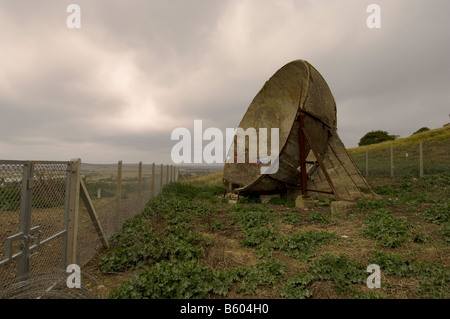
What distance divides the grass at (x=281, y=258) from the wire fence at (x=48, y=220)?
56cm

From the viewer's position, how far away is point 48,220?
3277mm

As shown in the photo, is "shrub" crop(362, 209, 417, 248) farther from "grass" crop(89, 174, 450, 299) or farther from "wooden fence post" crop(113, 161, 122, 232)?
"wooden fence post" crop(113, 161, 122, 232)

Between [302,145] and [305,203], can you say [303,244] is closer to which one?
[305,203]

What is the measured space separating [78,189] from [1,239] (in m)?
1.25

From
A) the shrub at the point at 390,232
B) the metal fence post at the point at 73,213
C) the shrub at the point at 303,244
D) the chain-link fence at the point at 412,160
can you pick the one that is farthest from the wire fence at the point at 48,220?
the chain-link fence at the point at 412,160

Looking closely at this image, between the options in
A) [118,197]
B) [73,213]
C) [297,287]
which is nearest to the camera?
[297,287]

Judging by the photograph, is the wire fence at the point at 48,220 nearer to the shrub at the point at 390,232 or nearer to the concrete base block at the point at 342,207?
the shrub at the point at 390,232

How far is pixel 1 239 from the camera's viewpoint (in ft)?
8.78

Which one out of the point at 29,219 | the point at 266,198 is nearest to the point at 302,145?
the point at 266,198

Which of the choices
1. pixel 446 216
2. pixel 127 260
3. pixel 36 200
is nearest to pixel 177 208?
pixel 127 260

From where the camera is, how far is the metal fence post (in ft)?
12.2

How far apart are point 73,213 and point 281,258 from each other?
11.0 ft

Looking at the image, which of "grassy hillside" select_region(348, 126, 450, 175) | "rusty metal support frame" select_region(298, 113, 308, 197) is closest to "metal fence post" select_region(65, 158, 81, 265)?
"rusty metal support frame" select_region(298, 113, 308, 197)
